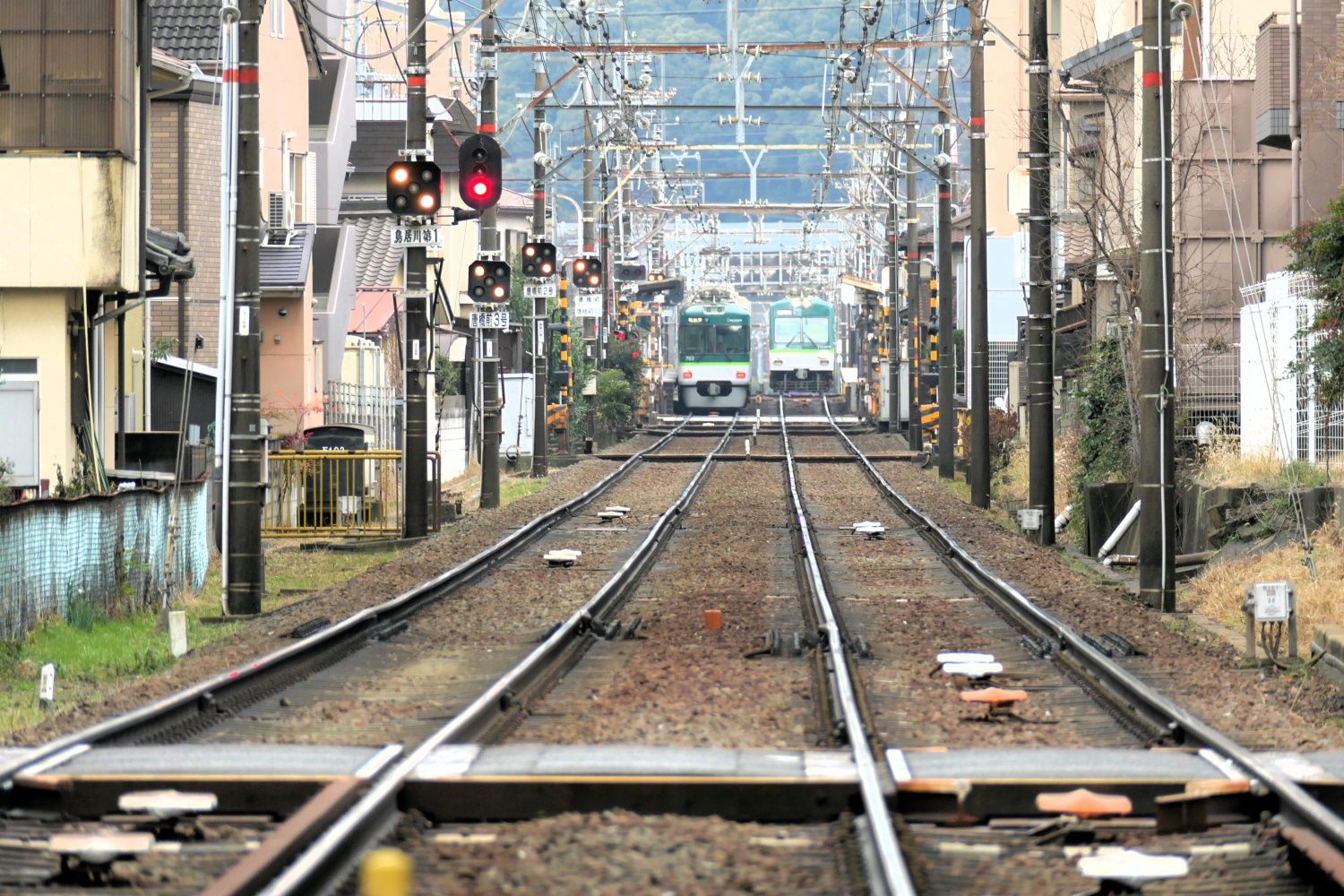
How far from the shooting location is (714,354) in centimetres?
6325

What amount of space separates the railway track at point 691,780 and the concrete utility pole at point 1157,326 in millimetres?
3835

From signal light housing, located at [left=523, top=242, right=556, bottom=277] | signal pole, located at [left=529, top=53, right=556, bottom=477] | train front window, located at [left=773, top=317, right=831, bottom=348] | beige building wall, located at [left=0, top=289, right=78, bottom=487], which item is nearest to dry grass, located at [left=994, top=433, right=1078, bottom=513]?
signal light housing, located at [left=523, top=242, right=556, bottom=277]

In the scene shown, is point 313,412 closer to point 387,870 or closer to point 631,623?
point 631,623

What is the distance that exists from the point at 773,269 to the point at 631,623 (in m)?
154

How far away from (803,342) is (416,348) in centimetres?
5139

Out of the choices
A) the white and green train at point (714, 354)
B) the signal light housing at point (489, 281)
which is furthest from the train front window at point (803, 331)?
the signal light housing at point (489, 281)

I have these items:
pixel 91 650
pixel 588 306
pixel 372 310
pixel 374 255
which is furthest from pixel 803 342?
pixel 91 650

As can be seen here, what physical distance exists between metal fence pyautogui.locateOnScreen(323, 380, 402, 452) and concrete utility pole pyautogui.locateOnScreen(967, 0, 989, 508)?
10846 millimetres

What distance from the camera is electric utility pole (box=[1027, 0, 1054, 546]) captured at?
851 inches

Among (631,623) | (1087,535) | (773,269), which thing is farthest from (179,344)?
(773,269)

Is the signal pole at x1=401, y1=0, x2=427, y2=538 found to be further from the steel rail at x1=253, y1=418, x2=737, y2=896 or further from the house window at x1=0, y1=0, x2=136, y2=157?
the steel rail at x1=253, y1=418, x2=737, y2=896

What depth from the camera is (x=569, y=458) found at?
40.8 m

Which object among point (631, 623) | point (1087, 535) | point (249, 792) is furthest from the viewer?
point (1087, 535)

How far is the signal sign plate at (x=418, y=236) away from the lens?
21.1 meters
